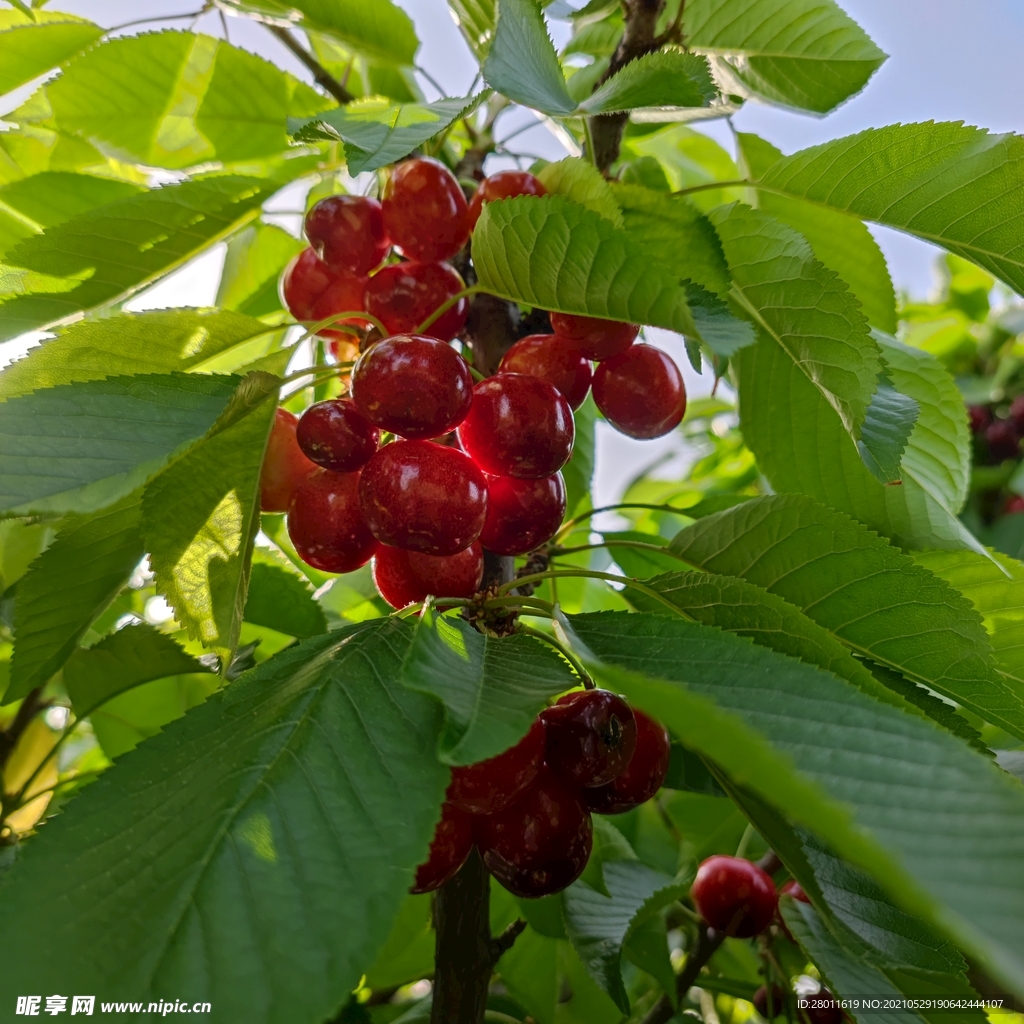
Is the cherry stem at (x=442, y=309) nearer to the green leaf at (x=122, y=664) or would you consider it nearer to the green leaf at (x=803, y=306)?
the green leaf at (x=803, y=306)

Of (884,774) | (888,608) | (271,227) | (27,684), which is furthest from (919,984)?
(271,227)

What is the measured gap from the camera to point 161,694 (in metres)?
0.96

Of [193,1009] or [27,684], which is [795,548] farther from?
[27,684]

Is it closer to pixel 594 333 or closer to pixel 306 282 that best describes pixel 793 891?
pixel 594 333

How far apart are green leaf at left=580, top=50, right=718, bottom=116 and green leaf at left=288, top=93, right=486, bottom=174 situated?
8 cm

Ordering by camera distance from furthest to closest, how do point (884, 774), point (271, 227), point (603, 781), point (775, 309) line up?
point (271, 227) → point (775, 309) → point (603, 781) → point (884, 774)

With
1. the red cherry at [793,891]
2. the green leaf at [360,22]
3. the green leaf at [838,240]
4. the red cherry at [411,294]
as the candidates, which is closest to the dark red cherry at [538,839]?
the red cherry at [411,294]

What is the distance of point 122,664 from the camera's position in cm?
82

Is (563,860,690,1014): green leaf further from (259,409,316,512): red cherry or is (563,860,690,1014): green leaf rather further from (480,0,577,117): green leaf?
(480,0,577,117): green leaf

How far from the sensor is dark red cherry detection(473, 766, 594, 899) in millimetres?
512

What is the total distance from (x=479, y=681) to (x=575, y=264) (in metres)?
0.23

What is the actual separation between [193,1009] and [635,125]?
0.86 meters

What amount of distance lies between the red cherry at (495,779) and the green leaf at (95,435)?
0.23m

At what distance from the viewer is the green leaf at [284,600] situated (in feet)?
2.48
